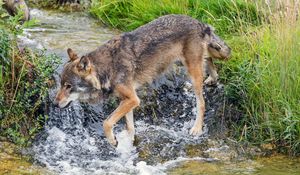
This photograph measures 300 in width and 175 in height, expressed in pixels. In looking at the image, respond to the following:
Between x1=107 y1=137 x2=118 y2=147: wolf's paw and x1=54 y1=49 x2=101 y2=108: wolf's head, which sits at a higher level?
x1=54 y1=49 x2=101 y2=108: wolf's head

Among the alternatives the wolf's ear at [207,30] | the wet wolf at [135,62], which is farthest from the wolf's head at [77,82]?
the wolf's ear at [207,30]

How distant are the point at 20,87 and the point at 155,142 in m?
1.72

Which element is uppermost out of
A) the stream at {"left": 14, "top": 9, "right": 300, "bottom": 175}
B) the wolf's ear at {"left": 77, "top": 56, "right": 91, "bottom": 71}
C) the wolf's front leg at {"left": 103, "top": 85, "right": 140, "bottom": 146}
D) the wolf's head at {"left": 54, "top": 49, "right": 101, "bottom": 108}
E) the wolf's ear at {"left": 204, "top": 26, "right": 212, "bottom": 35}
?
the wolf's ear at {"left": 204, "top": 26, "right": 212, "bottom": 35}

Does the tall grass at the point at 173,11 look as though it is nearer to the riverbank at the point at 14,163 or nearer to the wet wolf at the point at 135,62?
the wet wolf at the point at 135,62

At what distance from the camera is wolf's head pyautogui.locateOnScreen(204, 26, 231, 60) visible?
26.2ft

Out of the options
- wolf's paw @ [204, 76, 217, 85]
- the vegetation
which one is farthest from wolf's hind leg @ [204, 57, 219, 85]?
the vegetation

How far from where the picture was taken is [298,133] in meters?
7.35

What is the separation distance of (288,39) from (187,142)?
1756 mm

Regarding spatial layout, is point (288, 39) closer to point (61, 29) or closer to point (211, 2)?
point (211, 2)

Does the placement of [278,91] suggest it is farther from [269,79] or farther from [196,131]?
[196,131]

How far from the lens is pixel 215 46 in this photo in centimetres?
802

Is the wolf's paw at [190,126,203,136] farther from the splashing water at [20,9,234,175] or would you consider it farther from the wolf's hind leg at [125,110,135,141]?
the wolf's hind leg at [125,110,135,141]

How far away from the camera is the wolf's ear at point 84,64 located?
7008mm

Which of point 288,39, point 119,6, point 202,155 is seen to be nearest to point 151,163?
point 202,155
